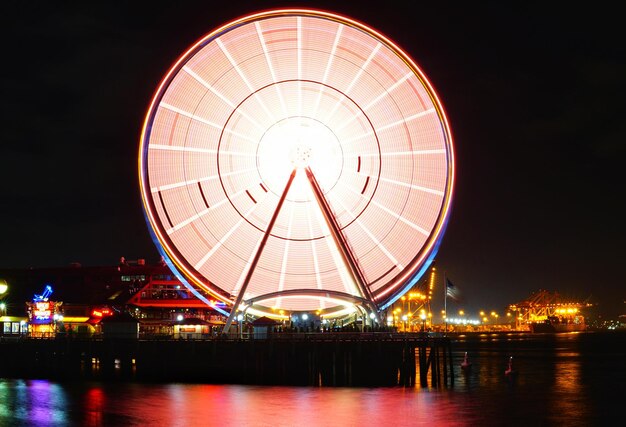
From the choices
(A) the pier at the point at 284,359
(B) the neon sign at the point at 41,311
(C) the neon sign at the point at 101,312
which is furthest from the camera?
(C) the neon sign at the point at 101,312

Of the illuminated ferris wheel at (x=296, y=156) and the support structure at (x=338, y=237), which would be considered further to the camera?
the illuminated ferris wheel at (x=296, y=156)

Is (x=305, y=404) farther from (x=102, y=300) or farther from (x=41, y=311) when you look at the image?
(x=102, y=300)

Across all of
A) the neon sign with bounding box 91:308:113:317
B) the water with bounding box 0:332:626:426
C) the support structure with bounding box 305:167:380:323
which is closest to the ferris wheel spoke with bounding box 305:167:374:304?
the support structure with bounding box 305:167:380:323

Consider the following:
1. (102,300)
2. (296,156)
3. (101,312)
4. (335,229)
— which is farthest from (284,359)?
(102,300)

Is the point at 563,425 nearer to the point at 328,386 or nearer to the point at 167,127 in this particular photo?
the point at 328,386

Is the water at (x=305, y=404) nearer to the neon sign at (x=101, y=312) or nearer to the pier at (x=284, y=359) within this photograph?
the pier at (x=284, y=359)

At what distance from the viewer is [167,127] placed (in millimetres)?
45094

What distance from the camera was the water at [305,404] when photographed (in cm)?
3284

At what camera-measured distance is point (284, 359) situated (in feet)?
151

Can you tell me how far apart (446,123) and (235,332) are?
15.6m

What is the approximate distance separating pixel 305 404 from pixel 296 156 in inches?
521

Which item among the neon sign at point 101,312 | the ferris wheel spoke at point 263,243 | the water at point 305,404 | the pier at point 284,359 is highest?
the ferris wheel spoke at point 263,243

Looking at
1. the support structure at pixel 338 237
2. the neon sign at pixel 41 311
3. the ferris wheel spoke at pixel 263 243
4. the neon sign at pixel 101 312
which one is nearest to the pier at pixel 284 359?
the ferris wheel spoke at pixel 263 243

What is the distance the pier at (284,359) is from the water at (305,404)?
78.7 inches
